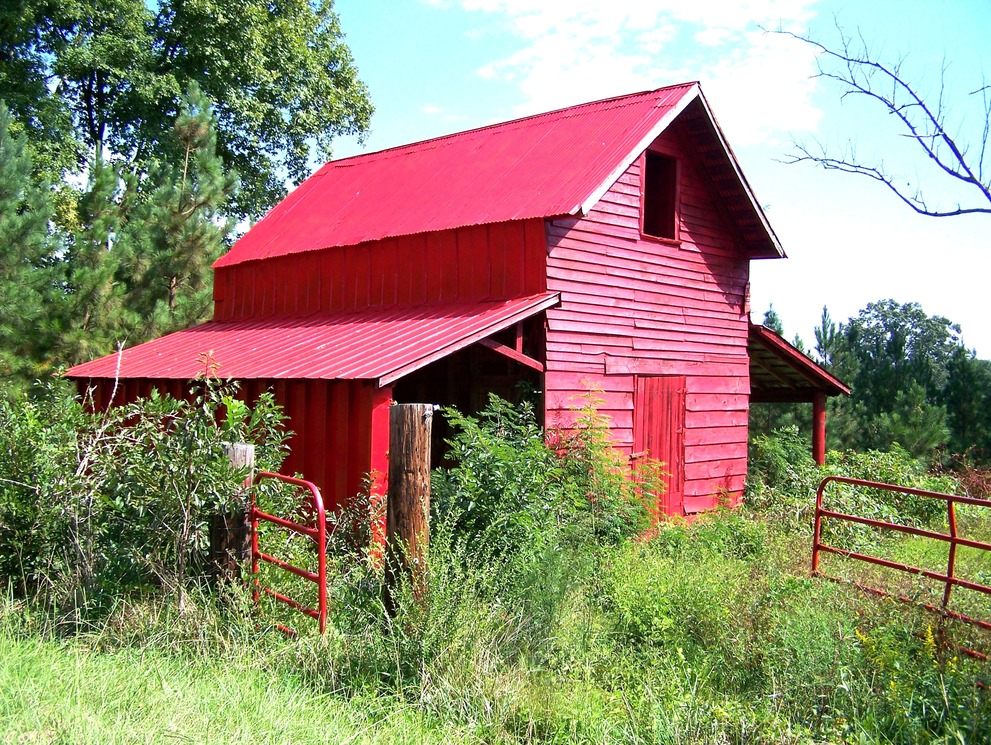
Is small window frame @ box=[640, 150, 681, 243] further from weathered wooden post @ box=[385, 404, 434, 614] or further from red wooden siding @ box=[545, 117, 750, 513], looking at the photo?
weathered wooden post @ box=[385, 404, 434, 614]

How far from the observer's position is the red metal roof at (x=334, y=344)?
32.0ft

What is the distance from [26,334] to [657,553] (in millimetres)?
12390

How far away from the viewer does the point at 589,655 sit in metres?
6.48

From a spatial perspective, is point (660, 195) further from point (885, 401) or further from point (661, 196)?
point (885, 401)

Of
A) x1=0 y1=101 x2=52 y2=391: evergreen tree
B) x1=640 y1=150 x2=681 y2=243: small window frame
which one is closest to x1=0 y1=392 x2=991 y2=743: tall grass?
x1=640 y1=150 x2=681 y2=243: small window frame

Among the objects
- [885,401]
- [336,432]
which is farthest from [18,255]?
[885,401]

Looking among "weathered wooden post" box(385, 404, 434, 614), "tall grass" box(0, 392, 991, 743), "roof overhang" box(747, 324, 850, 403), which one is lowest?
"tall grass" box(0, 392, 991, 743)

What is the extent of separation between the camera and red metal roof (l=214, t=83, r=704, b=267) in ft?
40.6

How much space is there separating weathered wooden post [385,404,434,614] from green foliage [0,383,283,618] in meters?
1.29

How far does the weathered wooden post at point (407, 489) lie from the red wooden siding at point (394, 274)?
5479mm

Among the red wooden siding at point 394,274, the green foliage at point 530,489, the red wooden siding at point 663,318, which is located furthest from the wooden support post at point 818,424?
the red wooden siding at point 394,274

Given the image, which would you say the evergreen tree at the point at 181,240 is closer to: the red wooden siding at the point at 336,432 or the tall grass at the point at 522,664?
the red wooden siding at the point at 336,432

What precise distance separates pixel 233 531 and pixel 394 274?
737cm

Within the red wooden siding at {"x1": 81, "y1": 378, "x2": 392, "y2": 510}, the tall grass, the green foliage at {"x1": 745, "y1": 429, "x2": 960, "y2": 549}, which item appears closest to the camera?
the tall grass
